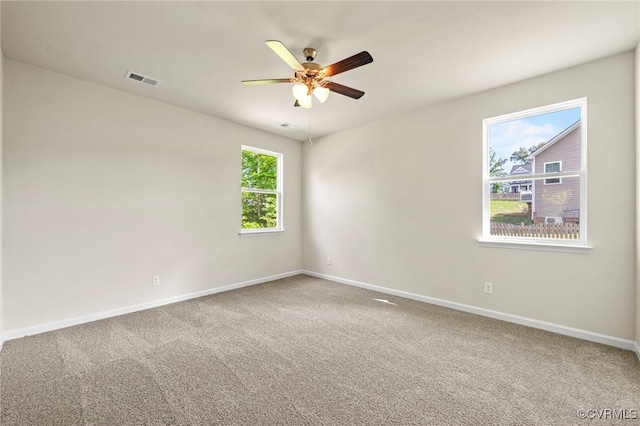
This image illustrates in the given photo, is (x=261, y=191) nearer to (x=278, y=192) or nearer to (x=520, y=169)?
(x=278, y=192)

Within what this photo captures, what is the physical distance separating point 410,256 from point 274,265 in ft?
7.93

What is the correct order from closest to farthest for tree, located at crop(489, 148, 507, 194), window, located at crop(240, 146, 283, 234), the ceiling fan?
the ceiling fan
tree, located at crop(489, 148, 507, 194)
window, located at crop(240, 146, 283, 234)

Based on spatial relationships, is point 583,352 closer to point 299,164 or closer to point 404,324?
point 404,324

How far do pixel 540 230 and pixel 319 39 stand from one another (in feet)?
9.80

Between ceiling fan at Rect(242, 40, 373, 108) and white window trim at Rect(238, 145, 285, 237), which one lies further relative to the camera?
white window trim at Rect(238, 145, 285, 237)

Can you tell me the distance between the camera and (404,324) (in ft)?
10.1

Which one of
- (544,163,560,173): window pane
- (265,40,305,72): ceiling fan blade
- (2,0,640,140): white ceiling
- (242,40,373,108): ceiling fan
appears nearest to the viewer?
(265,40,305,72): ceiling fan blade

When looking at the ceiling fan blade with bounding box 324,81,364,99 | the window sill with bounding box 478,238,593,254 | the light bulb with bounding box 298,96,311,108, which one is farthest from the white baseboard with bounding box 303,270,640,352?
the light bulb with bounding box 298,96,311,108

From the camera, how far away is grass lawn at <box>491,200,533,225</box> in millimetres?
3139

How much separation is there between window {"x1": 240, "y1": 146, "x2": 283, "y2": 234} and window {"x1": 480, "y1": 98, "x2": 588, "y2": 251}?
11.0 ft

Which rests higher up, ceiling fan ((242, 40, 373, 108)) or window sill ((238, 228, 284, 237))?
ceiling fan ((242, 40, 373, 108))

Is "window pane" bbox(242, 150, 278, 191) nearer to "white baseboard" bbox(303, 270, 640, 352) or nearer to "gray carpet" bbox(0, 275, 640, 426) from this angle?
"gray carpet" bbox(0, 275, 640, 426)

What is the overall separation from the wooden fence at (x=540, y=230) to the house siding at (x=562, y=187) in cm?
7

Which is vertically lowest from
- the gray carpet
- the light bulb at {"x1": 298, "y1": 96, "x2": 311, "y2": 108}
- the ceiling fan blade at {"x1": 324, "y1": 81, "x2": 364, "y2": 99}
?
the gray carpet
